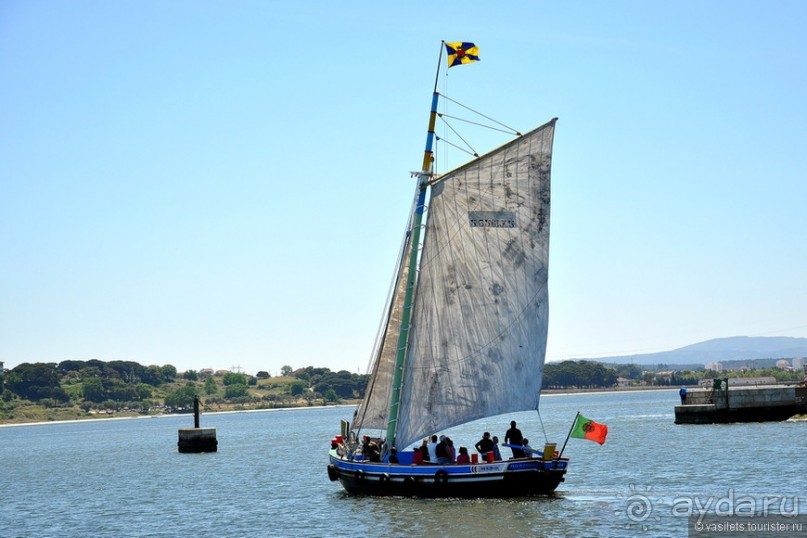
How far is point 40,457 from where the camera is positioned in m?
106

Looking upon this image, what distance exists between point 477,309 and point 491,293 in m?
0.88

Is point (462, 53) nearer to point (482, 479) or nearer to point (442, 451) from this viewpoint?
point (442, 451)

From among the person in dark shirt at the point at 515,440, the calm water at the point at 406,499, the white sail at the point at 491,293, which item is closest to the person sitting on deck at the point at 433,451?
the white sail at the point at 491,293

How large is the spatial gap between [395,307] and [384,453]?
23.5 ft

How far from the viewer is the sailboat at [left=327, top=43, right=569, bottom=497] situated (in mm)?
41375

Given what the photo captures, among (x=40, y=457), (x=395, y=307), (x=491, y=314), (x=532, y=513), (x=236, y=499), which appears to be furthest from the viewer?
(x=40, y=457)

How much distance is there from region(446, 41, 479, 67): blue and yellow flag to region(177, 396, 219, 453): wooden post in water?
51429mm

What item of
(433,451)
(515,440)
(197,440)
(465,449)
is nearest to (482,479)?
(465,449)

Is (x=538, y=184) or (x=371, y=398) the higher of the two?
(x=538, y=184)

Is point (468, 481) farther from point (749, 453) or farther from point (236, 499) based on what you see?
point (749, 453)

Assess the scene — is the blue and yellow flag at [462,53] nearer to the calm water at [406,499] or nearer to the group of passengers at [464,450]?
the group of passengers at [464,450]

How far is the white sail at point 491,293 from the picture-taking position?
41.4 meters

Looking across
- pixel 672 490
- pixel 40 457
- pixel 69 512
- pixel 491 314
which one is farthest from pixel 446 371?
pixel 40 457

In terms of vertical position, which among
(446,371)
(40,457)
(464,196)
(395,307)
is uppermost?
(464,196)
